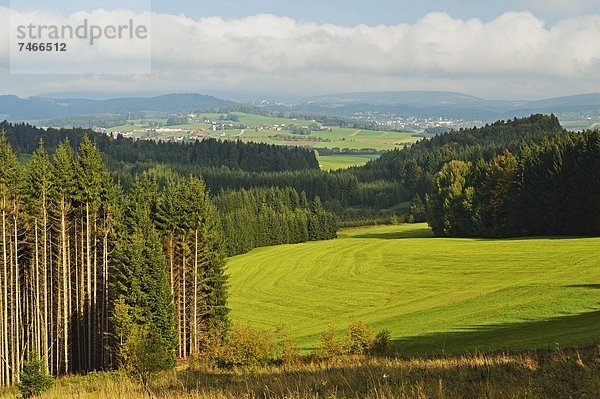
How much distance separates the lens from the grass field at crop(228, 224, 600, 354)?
3375 cm

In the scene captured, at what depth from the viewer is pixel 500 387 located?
451 inches

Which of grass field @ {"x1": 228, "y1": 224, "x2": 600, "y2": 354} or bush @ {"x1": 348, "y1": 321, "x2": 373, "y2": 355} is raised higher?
bush @ {"x1": 348, "y1": 321, "x2": 373, "y2": 355}

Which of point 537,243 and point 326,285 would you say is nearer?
point 326,285

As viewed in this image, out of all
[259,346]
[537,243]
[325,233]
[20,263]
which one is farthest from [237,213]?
[259,346]

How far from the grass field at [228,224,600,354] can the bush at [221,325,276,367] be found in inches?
329

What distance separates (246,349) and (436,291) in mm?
33506

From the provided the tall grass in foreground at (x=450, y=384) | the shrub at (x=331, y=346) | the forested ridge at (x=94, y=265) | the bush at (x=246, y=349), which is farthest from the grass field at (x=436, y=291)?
the tall grass in foreground at (x=450, y=384)

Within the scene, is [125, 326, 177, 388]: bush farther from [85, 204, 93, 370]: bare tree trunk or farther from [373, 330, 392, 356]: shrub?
[85, 204, 93, 370]: bare tree trunk

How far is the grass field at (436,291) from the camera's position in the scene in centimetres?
3375

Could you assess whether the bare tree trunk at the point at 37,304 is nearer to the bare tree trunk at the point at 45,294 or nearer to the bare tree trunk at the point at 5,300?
the bare tree trunk at the point at 45,294

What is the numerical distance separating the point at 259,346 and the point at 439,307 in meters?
23.3

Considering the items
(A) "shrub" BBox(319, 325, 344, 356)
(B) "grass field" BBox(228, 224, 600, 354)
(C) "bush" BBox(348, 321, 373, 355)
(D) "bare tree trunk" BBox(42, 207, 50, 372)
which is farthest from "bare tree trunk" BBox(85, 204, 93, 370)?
(C) "bush" BBox(348, 321, 373, 355)

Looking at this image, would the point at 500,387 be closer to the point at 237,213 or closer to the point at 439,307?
the point at 439,307

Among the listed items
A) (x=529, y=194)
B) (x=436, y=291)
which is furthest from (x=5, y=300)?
(x=529, y=194)
